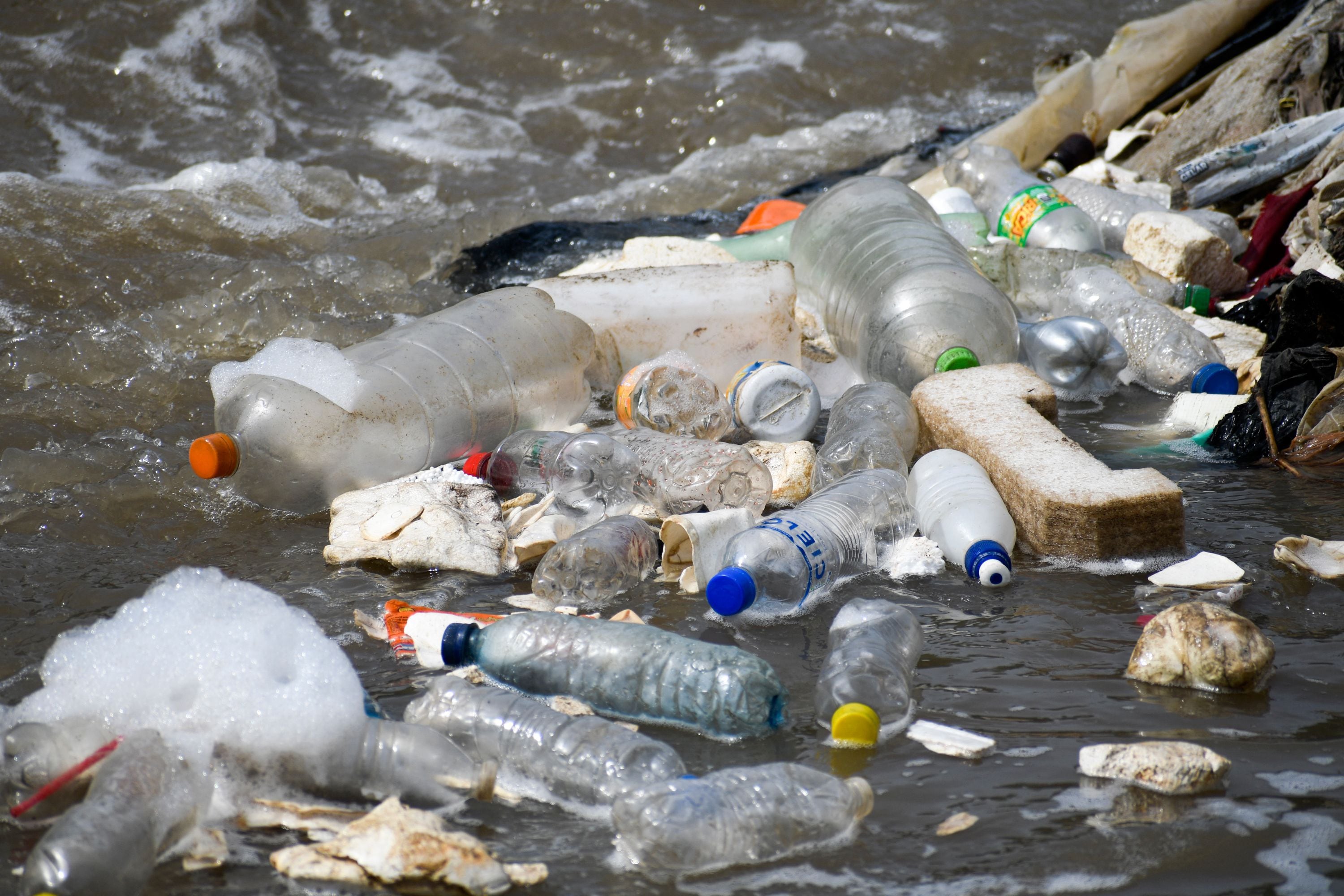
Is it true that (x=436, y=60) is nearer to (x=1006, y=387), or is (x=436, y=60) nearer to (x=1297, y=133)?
(x=1297, y=133)

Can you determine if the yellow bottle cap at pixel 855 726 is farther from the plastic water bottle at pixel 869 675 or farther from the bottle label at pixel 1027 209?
the bottle label at pixel 1027 209

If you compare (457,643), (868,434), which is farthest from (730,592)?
(868,434)

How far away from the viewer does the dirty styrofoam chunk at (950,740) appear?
66.2 inches

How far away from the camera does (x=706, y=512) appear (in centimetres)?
253

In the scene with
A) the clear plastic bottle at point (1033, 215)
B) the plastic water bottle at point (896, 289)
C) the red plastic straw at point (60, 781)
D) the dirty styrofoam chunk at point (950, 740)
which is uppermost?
the clear plastic bottle at point (1033, 215)

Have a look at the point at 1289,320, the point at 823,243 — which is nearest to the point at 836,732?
the point at 1289,320

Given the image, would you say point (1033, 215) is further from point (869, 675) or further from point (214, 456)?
point (214, 456)

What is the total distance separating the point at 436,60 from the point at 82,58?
263 centimetres

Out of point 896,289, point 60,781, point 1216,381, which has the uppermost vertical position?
point 896,289

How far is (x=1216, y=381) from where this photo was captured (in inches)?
128

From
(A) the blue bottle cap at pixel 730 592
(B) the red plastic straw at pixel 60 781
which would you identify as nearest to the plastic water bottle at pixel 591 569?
(A) the blue bottle cap at pixel 730 592

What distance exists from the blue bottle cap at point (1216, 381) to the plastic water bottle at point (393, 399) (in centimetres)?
187

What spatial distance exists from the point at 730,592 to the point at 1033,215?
2.93 m

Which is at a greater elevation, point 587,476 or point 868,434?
point 868,434
